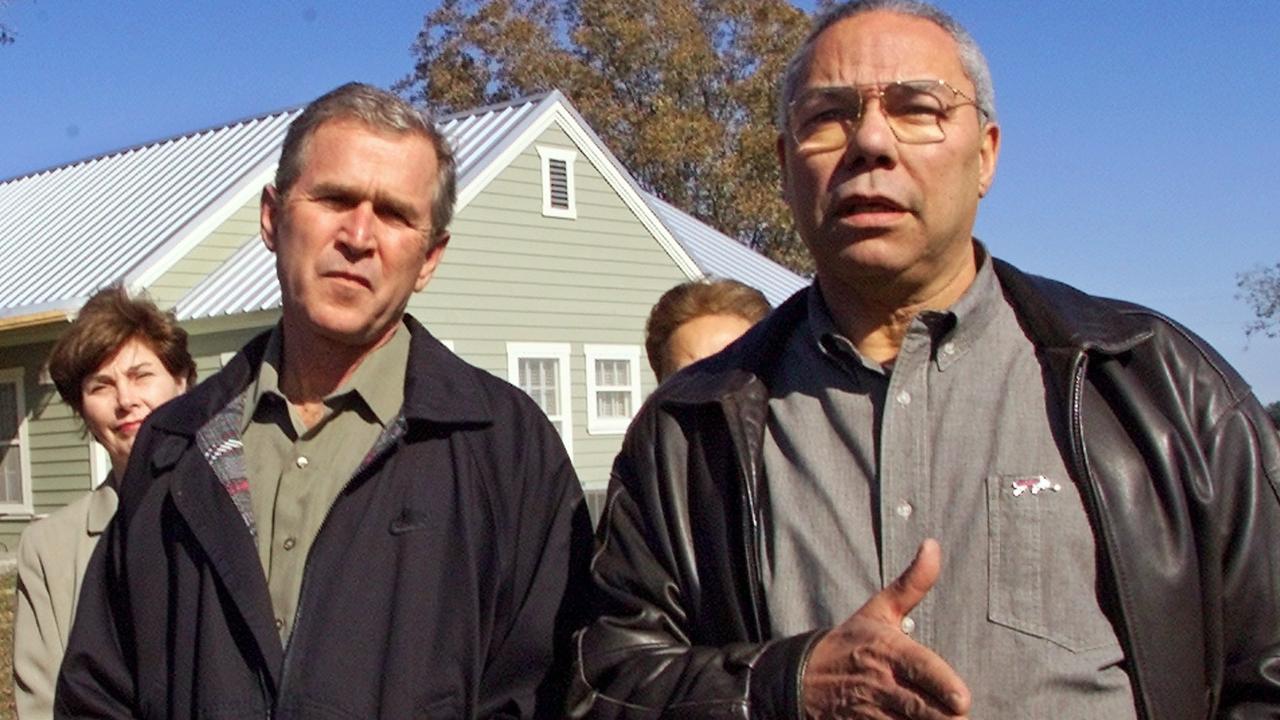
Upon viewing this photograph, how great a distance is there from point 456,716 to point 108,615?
81 cm

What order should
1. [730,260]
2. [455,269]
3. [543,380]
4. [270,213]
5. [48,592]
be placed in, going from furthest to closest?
[730,260] < [543,380] < [455,269] < [48,592] < [270,213]

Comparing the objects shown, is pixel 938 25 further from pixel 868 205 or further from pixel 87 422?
pixel 87 422

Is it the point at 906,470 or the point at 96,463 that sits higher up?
the point at 96,463

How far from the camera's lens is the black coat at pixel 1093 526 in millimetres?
2252

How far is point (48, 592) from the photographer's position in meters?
3.74

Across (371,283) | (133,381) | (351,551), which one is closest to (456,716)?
(351,551)

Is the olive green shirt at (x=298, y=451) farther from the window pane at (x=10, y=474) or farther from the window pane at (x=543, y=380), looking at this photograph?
the window pane at (x=10, y=474)

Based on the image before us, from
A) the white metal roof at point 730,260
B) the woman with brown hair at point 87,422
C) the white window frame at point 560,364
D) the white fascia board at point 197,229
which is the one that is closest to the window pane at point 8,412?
the white fascia board at point 197,229

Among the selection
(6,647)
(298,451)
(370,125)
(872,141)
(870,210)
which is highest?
(370,125)

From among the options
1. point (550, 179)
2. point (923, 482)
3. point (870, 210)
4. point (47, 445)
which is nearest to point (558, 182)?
point (550, 179)

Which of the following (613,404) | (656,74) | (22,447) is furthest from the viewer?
(656,74)

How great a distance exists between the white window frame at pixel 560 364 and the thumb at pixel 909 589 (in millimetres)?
15223

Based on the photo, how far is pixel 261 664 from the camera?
2598 millimetres

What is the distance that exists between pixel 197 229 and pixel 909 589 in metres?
15.3
